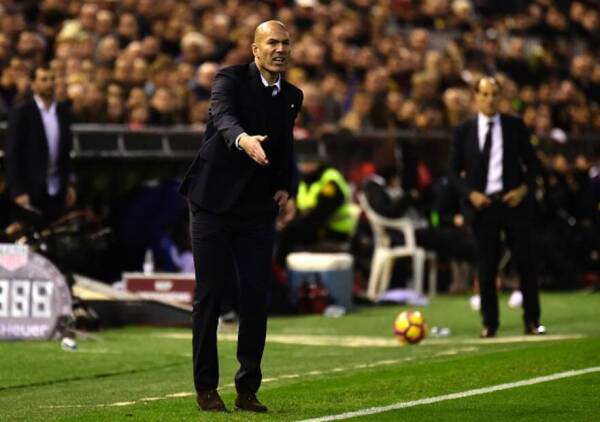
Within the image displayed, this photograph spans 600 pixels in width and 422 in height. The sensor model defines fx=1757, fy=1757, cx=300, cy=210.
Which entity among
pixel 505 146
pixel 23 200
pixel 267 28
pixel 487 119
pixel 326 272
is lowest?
pixel 326 272

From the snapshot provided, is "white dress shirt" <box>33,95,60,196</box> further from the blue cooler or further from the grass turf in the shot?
the blue cooler

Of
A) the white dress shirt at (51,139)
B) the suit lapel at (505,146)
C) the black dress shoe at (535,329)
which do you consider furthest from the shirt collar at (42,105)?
the black dress shoe at (535,329)

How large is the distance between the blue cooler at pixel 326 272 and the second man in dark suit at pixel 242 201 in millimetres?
10366

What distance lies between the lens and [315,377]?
12570mm

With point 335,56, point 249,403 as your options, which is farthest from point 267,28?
point 335,56

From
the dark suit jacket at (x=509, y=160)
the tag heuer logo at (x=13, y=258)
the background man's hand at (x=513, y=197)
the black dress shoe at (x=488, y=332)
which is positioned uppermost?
the dark suit jacket at (x=509, y=160)

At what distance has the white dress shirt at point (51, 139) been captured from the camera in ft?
55.3

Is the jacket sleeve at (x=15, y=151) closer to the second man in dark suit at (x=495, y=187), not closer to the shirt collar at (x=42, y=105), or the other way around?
the shirt collar at (x=42, y=105)

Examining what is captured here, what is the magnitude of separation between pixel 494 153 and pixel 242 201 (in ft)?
22.0

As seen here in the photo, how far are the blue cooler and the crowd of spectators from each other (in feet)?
7.26

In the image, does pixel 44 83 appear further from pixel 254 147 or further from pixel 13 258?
pixel 254 147

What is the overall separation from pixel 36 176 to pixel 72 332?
78.3 inches

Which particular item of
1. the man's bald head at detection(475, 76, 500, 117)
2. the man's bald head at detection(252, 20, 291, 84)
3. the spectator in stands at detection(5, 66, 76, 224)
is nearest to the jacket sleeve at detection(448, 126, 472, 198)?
the man's bald head at detection(475, 76, 500, 117)

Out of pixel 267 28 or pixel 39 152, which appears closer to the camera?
pixel 267 28
